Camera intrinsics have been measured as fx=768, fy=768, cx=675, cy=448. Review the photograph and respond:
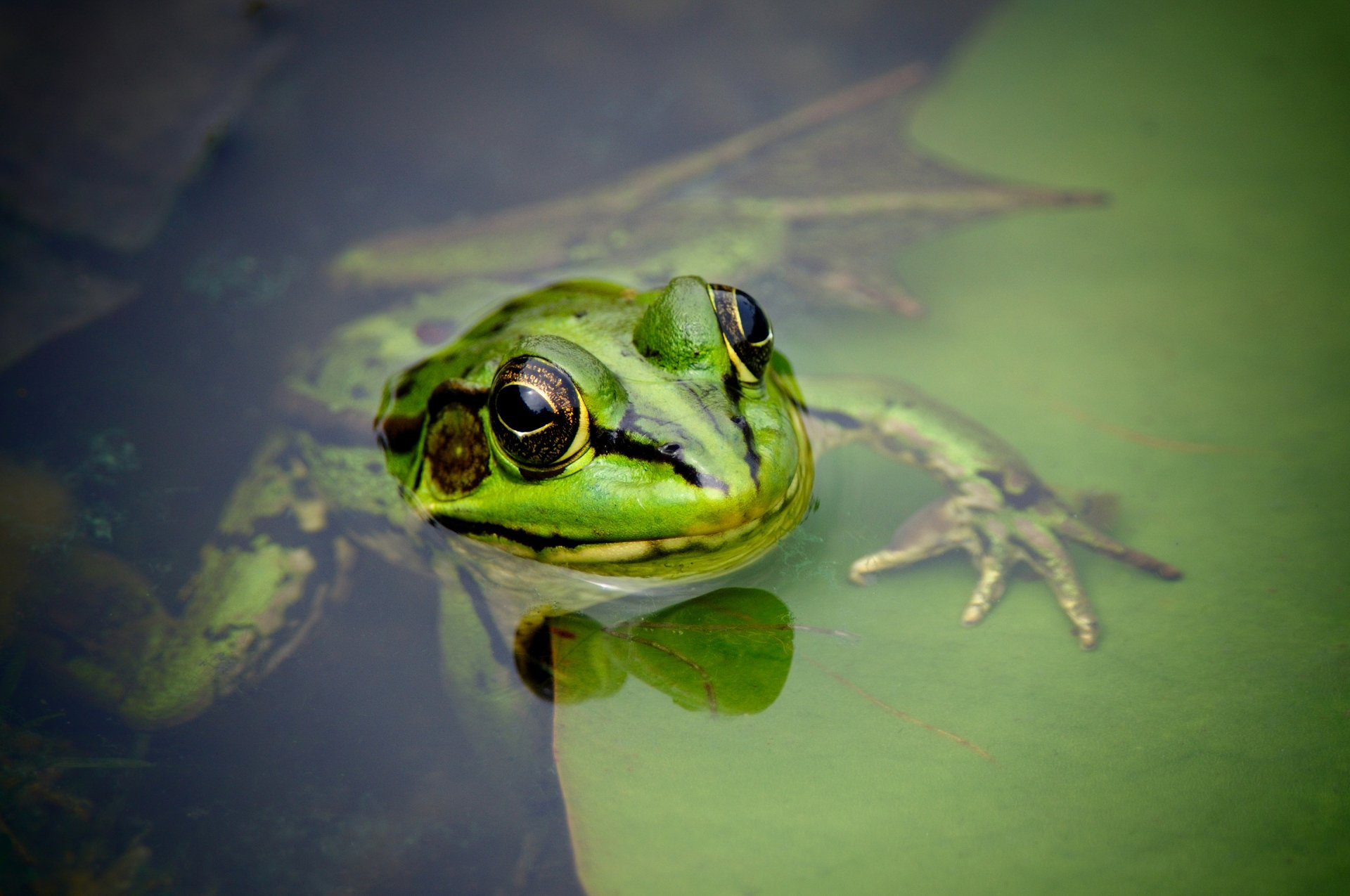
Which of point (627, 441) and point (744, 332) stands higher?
point (744, 332)

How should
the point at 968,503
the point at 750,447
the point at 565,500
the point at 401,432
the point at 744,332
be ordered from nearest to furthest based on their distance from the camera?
the point at 750,447
the point at 565,500
the point at 744,332
the point at 968,503
the point at 401,432

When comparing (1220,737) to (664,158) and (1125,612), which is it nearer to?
(1125,612)

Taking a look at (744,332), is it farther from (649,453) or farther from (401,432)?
(401,432)

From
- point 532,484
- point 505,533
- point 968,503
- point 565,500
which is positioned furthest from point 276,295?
point 968,503

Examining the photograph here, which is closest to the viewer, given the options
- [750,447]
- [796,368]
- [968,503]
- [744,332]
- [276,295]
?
[750,447]

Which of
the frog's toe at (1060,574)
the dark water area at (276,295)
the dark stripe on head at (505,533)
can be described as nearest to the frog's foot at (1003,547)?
the frog's toe at (1060,574)

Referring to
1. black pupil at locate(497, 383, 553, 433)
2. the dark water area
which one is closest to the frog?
black pupil at locate(497, 383, 553, 433)

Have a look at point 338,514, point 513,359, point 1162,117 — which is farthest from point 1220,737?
point 1162,117
